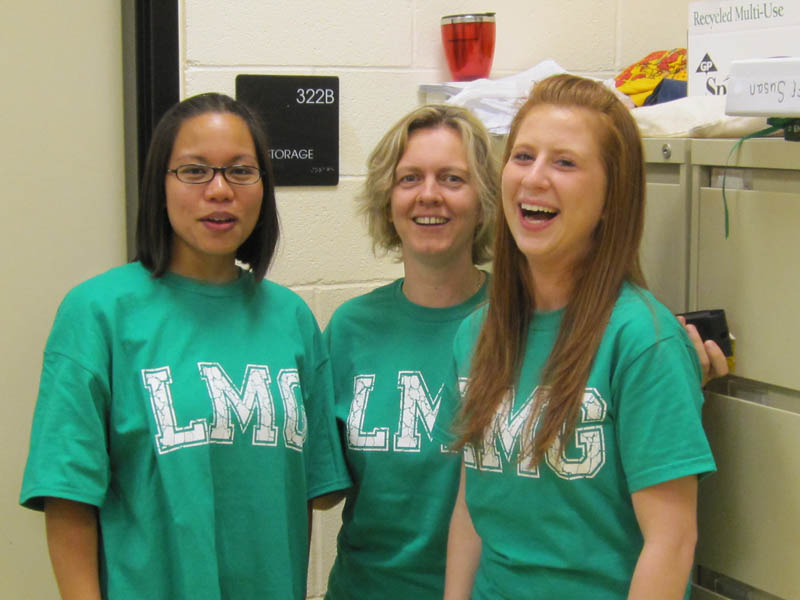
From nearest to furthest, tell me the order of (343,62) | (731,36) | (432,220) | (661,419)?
(661,419)
(731,36)
(432,220)
(343,62)

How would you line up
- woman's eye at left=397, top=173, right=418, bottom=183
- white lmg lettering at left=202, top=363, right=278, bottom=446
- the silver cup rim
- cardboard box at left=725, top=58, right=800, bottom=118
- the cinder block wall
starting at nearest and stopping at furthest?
cardboard box at left=725, top=58, right=800, bottom=118
white lmg lettering at left=202, top=363, right=278, bottom=446
woman's eye at left=397, top=173, right=418, bottom=183
the cinder block wall
the silver cup rim

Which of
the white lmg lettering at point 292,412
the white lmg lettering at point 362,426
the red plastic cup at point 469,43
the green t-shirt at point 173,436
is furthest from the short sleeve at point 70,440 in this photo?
the red plastic cup at point 469,43

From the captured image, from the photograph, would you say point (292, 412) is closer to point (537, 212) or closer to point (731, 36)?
point (537, 212)

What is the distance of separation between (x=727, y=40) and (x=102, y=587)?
1235 millimetres

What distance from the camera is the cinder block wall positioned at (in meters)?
2.03

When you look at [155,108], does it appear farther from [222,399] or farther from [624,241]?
[624,241]

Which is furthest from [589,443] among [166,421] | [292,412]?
[166,421]

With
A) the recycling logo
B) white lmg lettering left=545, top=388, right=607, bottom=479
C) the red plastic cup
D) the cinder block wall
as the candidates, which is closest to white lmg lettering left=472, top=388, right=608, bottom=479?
white lmg lettering left=545, top=388, right=607, bottom=479

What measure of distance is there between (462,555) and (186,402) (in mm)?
458

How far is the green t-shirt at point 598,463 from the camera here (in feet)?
3.71

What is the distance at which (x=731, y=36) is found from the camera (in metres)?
1.49

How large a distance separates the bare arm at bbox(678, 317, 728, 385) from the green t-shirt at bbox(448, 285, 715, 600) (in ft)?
0.27

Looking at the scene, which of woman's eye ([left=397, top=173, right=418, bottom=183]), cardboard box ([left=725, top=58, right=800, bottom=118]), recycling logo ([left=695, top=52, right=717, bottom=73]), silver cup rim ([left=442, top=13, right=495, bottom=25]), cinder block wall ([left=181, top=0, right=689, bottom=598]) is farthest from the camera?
silver cup rim ([left=442, top=13, right=495, bottom=25])

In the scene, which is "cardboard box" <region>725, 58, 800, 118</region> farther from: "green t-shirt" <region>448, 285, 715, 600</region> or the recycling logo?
the recycling logo
